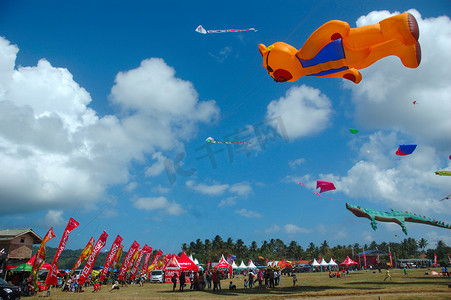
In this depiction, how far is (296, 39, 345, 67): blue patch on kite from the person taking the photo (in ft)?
36.5

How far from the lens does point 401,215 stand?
886 inches

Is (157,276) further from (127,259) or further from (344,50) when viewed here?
(344,50)

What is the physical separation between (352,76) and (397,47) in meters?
2.46

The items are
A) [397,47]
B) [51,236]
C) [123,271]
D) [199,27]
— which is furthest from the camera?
[123,271]

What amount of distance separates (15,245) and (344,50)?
3688 centimetres

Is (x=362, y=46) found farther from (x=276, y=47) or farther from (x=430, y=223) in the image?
(x=430, y=223)

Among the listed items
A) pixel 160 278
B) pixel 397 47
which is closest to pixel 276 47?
pixel 397 47

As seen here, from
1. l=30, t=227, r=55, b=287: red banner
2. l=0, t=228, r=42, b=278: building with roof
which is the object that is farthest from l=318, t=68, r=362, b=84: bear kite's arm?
l=0, t=228, r=42, b=278: building with roof

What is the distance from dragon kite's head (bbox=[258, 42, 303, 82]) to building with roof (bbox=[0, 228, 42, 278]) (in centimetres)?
3256

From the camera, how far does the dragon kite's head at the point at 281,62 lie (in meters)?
12.3

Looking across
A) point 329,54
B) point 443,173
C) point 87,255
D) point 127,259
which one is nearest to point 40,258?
point 87,255

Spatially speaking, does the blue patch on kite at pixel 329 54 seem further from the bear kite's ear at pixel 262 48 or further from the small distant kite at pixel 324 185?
the small distant kite at pixel 324 185

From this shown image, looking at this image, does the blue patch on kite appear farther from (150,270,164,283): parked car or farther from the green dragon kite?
(150,270,164,283): parked car

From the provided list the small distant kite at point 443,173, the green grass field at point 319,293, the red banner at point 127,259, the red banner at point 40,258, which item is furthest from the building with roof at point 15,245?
the small distant kite at point 443,173
